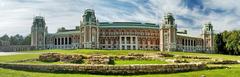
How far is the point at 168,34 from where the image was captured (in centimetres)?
17150

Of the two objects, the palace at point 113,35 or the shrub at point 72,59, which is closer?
the shrub at point 72,59

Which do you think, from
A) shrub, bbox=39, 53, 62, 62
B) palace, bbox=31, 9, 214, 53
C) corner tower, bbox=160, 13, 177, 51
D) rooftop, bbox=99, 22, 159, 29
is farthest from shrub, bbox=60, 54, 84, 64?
rooftop, bbox=99, 22, 159, 29

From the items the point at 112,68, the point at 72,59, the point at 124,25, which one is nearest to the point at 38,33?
the point at 124,25

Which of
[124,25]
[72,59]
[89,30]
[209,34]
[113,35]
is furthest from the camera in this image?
[209,34]

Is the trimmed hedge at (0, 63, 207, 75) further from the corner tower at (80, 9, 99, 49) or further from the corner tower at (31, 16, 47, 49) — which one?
the corner tower at (31, 16, 47, 49)

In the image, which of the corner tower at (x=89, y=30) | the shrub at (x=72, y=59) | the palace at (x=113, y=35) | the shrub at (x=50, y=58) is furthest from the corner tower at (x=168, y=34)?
the shrub at (x=72, y=59)

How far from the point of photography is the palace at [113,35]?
530 feet

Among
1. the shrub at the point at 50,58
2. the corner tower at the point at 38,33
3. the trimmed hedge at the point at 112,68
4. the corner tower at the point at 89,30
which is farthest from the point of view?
the corner tower at the point at 38,33

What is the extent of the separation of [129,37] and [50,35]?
1536 inches

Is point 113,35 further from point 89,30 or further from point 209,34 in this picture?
point 209,34

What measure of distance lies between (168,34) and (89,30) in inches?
1346

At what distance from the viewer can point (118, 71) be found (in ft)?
113

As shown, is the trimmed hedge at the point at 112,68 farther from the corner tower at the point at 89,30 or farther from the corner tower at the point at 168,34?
the corner tower at the point at 168,34

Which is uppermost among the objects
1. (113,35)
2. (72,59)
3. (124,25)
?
(124,25)
